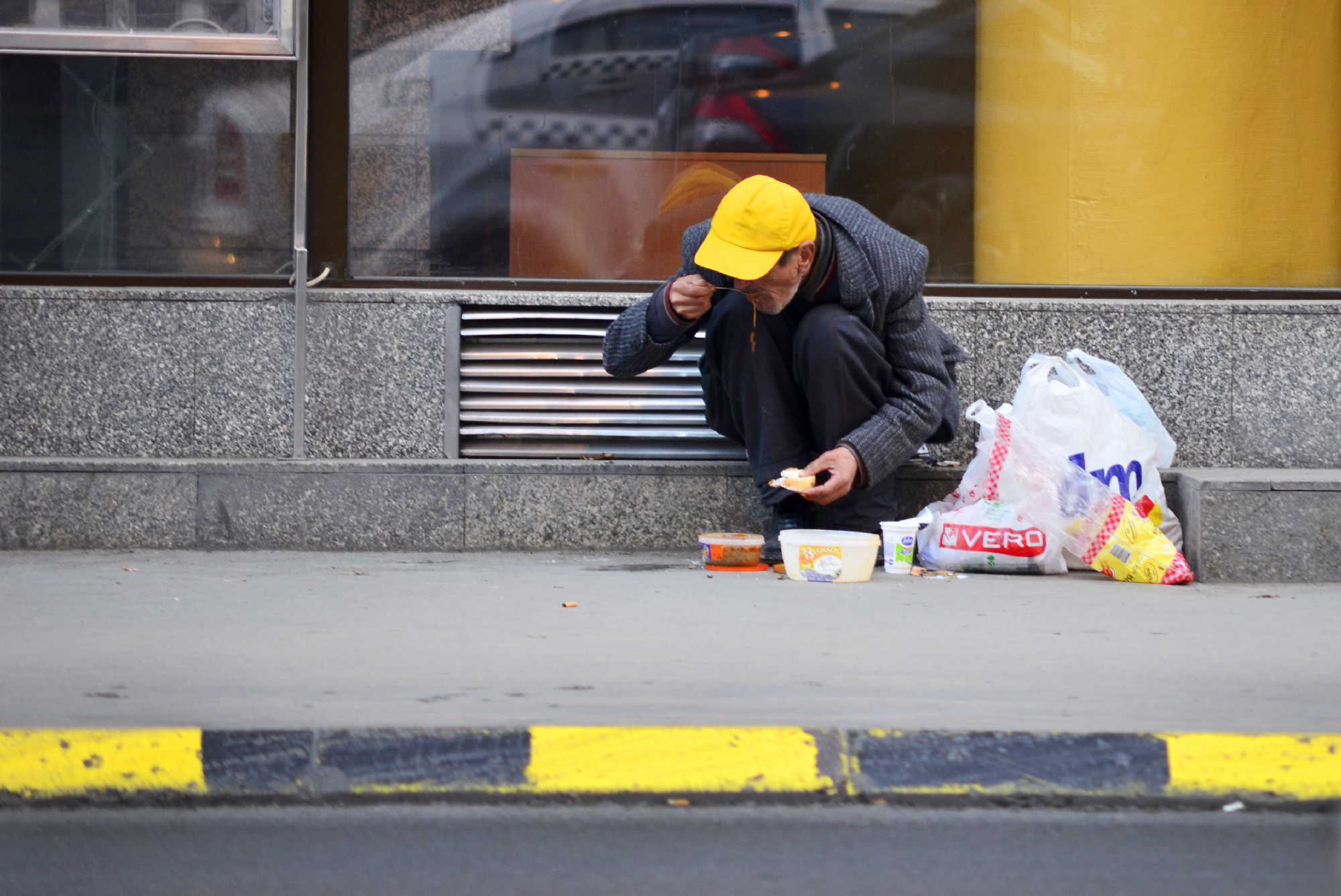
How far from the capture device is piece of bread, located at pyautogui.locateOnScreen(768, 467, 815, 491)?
4.20 metres

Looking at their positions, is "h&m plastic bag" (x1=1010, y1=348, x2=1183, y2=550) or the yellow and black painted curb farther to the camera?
"h&m plastic bag" (x1=1010, y1=348, x2=1183, y2=550)

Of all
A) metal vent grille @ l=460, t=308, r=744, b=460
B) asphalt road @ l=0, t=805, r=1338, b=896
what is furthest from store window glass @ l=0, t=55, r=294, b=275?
asphalt road @ l=0, t=805, r=1338, b=896

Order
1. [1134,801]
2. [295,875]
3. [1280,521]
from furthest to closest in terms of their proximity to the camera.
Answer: [1280,521] → [1134,801] → [295,875]

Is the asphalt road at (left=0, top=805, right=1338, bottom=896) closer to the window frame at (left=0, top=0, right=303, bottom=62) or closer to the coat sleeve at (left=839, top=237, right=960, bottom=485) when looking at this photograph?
the coat sleeve at (left=839, top=237, right=960, bottom=485)

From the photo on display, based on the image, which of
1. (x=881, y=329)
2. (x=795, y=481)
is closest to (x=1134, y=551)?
(x=881, y=329)

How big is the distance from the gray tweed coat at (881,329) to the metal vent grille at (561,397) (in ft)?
2.26

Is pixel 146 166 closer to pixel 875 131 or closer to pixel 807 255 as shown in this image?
pixel 807 255

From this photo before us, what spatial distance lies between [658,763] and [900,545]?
2036 millimetres

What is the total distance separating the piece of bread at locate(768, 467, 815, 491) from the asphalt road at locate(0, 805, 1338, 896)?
1672 mm

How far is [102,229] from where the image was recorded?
5.38 metres

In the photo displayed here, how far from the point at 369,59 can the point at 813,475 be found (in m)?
2.47

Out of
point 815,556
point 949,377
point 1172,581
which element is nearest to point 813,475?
point 815,556

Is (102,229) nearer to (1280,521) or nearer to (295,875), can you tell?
(295,875)

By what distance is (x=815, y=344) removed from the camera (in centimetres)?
439
